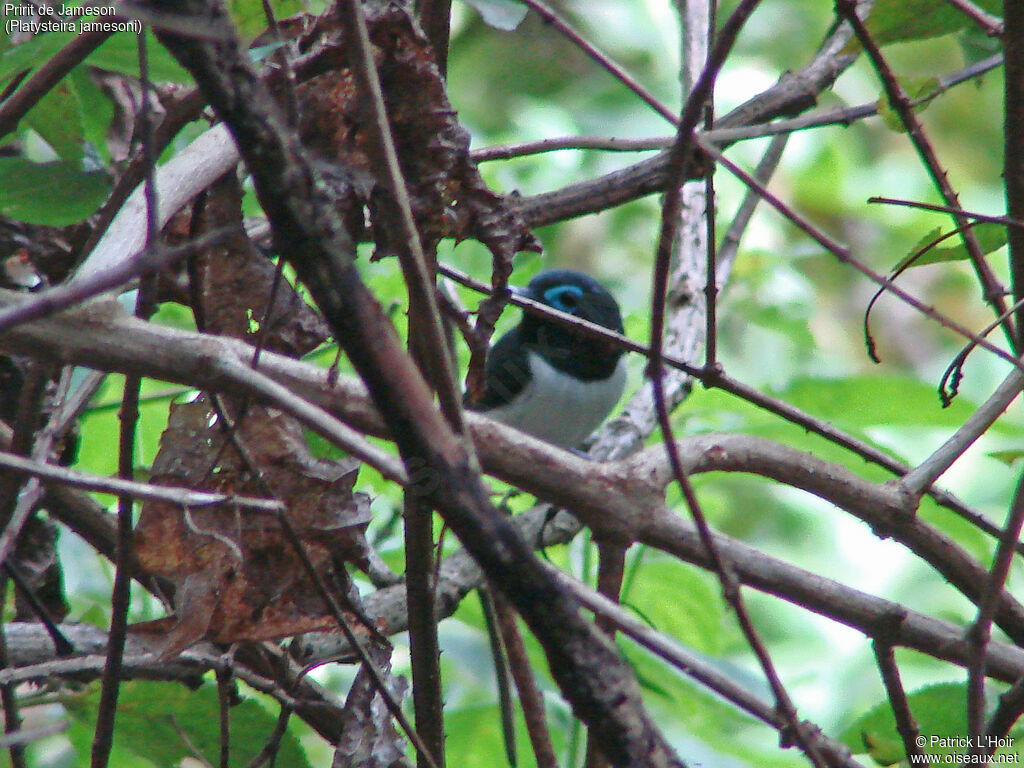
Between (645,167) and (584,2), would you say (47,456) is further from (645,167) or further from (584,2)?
(584,2)

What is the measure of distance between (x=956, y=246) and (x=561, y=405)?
95.2 inches

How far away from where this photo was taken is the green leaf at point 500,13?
1.80 m

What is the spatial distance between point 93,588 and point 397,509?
0.75 m

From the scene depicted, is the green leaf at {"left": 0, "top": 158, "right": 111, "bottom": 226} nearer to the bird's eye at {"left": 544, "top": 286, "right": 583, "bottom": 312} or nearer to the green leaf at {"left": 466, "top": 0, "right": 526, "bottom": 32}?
the green leaf at {"left": 466, "top": 0, "right": 526, "bottom": 32}

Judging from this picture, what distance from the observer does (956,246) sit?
1.52 metres

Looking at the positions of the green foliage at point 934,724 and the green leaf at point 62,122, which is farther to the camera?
the green leaf at point 62,122

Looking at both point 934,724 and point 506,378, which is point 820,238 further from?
point 506,378

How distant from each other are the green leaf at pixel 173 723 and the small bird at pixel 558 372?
204 cm

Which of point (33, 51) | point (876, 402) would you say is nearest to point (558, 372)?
point (876, 402)

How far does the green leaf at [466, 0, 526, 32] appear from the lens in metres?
1.80

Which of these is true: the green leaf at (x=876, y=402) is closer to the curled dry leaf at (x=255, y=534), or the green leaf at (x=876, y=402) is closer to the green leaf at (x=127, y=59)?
the curled dry leaf at (x=255, y=534)

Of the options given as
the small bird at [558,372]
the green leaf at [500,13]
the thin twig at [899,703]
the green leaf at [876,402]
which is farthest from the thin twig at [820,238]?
the small bird at [558,372]

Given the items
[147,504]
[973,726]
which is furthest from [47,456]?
[973,726]

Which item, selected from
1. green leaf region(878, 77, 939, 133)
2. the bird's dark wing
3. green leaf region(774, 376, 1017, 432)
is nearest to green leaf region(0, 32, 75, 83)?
green leaf region(878, 77, 939, 133)
